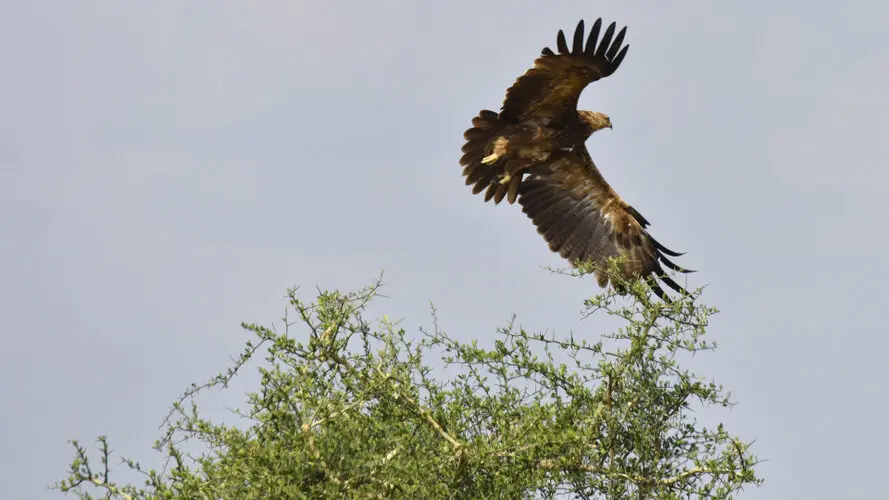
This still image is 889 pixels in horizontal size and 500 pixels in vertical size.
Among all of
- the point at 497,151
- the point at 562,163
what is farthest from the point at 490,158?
the point at 562,163

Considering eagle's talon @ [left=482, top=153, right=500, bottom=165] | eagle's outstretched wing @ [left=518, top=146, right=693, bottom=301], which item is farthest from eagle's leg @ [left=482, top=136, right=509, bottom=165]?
eagle's outstretched wing @ [left=518, top=146, right=693, bottom=301]

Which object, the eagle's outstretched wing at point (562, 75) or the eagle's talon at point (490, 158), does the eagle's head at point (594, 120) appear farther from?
the eagle's talon at point (490, 158)

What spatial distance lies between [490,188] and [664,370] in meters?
4.79

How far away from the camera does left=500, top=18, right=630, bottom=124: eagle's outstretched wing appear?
934 centimetres

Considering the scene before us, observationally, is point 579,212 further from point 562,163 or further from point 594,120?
point 594,120

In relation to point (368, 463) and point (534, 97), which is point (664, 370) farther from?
point (534, 97)

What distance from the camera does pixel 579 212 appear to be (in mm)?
10672

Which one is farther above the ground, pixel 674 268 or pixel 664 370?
pixel 674 268

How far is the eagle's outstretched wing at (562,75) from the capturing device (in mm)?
9336

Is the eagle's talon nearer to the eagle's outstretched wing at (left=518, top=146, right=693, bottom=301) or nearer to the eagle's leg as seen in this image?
the eagle's leg

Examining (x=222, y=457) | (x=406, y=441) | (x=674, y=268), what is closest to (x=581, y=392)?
(x=406, y=441)

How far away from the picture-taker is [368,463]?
15.0 ft

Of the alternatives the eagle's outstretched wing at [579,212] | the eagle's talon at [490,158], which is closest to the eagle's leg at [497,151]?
the eagle's talon at [490,158]

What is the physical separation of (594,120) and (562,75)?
2.55 ft
